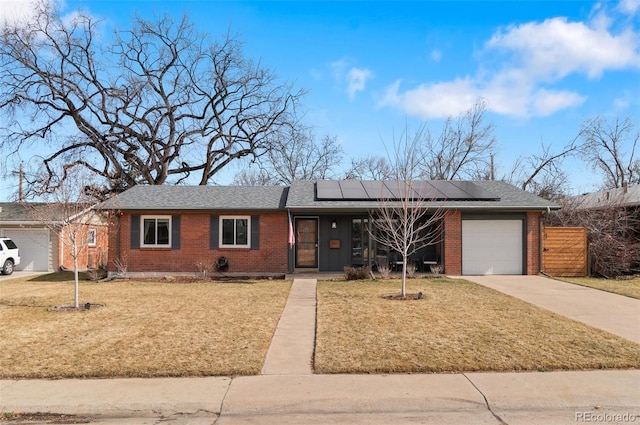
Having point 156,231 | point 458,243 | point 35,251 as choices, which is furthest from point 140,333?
point 35,251

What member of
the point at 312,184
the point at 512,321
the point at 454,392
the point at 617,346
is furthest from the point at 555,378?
→ the point at 312,184

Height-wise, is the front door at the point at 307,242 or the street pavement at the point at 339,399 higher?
the front door at the point at 307,242

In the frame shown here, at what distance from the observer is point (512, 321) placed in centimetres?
881

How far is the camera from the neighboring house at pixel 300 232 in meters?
17.1

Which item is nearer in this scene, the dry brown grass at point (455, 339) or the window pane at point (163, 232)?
the dry brown grass at point (455, 339)

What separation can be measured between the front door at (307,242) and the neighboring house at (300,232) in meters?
0.04

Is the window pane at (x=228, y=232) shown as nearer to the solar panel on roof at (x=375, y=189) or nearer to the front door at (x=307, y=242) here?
the front door at (x=307, y=242)

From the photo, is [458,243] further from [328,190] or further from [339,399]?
[339,399]

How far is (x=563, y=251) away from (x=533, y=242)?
4.34 feet

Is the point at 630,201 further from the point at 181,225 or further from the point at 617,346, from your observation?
the point at 181,225

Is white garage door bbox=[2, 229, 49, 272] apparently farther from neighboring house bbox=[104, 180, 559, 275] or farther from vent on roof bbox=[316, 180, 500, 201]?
vent on roof bbox=[316, 180, 500, 201]

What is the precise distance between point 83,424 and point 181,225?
13.3 m

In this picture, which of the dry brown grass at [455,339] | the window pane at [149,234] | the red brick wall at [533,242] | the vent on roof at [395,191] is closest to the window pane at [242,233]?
the vent on roof at [395,191]

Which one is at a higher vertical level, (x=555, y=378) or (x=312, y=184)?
(x=312, y=184)
